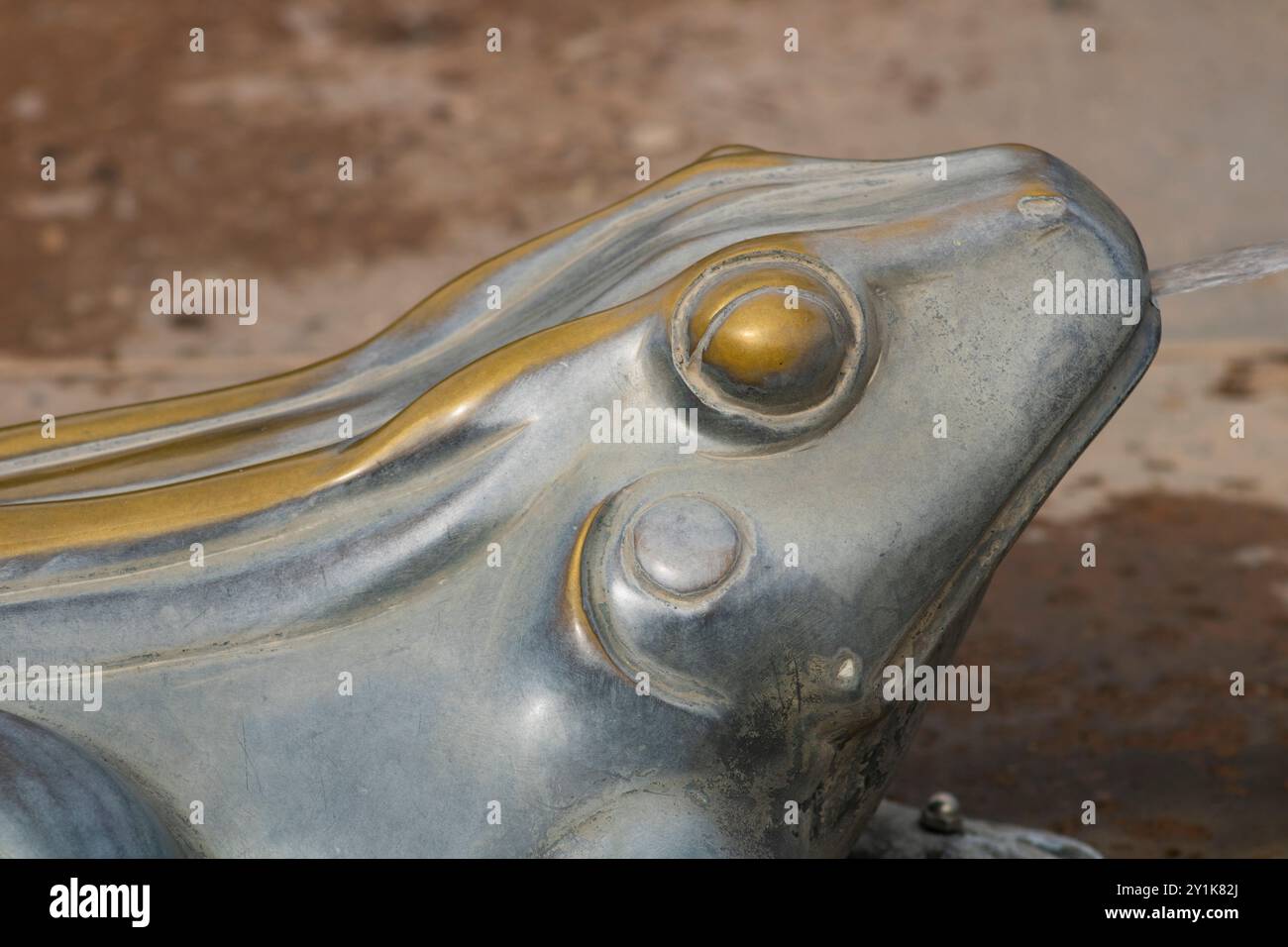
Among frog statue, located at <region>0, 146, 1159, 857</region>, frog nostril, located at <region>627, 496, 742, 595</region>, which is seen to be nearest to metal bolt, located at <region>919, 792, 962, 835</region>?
frog statue, located at <region>0, 146, 1159, 857</region>

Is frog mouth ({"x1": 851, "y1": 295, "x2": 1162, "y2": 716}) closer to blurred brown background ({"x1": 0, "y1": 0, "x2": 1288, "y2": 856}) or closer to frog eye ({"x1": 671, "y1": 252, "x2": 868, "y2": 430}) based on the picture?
frog eye ({"x1": 671, "y1": 252, "x2": 868, "y2": 430})

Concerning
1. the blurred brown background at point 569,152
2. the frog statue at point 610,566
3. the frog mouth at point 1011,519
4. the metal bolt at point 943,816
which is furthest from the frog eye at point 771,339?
the blurred brown background at point 569,152

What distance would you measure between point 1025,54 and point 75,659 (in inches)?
119

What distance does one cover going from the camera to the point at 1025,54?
3.63 m

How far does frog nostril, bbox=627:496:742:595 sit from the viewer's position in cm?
105

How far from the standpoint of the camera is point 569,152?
11.1ft

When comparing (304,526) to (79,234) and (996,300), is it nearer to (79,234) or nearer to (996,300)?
(996,300)

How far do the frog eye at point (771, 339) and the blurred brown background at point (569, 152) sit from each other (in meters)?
1.15

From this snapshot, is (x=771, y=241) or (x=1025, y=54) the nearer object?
(x=771, y=241)

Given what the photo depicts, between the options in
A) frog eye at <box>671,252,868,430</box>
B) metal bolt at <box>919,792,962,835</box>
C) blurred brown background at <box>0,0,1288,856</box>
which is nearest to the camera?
frog eye at <box>671,252,868,430</box>

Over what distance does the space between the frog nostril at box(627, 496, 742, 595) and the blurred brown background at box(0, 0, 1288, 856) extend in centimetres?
116

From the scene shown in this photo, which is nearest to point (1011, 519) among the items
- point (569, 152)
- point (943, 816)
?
point (943, 816)

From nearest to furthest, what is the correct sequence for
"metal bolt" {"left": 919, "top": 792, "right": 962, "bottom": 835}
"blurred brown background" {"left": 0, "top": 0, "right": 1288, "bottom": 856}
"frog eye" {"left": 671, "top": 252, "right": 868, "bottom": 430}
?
1. "frog eye" {"left": 671, "top": 252, "right": 868, "bottom": 430}
2. "metal bolt" {"left": 919, "top": 792, "right": 962, "bottom": 835}
3. "blurred brown background" {"left": 0, "top": 0, "right": 1288, "bottom": 856}
